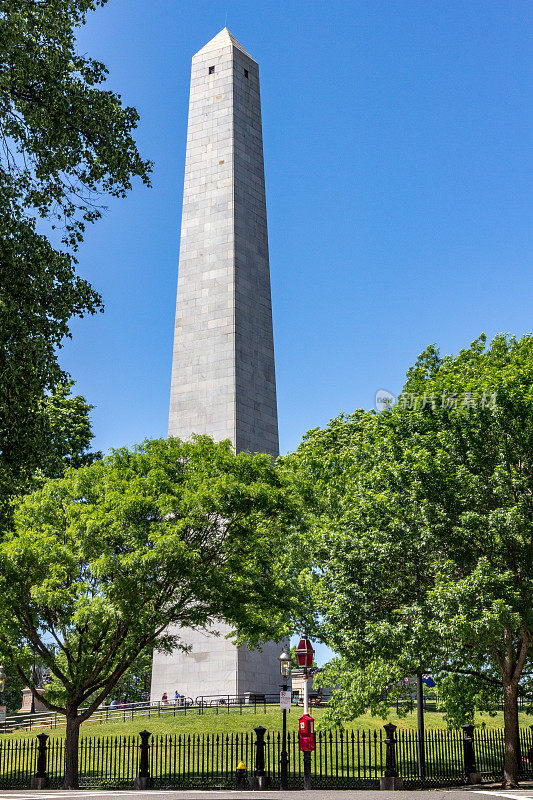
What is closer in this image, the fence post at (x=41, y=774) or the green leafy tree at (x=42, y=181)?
the green leafy tree at (x=42, y=181)

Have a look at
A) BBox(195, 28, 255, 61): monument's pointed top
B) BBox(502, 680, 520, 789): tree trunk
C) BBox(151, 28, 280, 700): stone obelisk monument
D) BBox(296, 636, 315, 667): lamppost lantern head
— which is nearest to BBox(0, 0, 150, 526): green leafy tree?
BBox(296, 636, 315, 667): lamppost lantern head

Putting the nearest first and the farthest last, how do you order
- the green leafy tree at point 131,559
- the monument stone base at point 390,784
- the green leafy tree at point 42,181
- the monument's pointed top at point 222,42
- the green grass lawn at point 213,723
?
the green leafy tree at point 42,181 → the monument stone base at point 390,784 → the green leafy tree at point 131,559 → the green grass lawn at point 213,723 → the monument's pointed top at point 222,42

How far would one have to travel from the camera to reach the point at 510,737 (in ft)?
80.4

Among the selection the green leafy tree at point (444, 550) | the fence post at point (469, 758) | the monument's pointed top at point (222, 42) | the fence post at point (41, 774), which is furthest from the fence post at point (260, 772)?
the monument's pointed top at point (222, 42)

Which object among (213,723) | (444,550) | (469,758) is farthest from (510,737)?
(213,723)

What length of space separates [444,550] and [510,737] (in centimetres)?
570

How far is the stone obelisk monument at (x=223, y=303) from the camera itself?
42.4 metres

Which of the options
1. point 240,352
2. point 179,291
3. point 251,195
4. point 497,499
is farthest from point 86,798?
point 251,195

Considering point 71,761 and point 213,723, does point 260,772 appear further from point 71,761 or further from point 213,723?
point 213,723

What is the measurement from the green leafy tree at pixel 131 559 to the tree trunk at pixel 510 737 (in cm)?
747

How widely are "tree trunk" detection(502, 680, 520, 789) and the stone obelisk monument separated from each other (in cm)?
1826

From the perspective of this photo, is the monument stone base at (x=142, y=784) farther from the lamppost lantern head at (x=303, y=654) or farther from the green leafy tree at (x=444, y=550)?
the lamppost lantern head at (x=303, y=654)

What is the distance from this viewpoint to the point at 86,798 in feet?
62.0

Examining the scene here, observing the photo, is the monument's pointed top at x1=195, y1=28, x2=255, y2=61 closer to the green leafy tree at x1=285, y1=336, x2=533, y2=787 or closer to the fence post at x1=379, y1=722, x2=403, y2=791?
the green leafy tree at x1=285, y1=336, x2=533, y2=787
